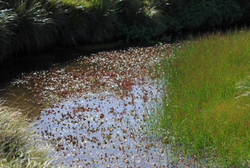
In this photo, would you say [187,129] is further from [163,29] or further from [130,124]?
[163,29]

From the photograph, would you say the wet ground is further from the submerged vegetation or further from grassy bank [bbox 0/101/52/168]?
the submerged vegetation

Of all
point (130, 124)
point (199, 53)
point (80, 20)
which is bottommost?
point (130, 124)

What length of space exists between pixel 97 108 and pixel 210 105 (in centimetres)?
268

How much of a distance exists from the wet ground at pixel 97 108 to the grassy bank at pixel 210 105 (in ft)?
1.40

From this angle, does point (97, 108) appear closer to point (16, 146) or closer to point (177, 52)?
point (16, 146)

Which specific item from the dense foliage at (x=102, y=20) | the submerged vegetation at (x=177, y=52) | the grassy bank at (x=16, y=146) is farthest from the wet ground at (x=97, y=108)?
the dense foliage at (x=102, y=20)

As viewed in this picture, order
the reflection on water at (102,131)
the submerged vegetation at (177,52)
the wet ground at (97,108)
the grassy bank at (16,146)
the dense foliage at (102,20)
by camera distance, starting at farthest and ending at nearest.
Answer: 1. the dense foliage at (102,20)
2. the wet ground at (97,108)
3. the reflection on water at (102,131)
4. the submerged vegetation at (177,52)
5. the grassy bank at (16,146)

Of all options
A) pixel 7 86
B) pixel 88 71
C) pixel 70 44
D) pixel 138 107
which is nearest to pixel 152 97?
pixel 138 107

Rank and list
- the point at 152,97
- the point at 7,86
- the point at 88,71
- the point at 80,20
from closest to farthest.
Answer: the point at 152,97 → the point at 7,86 → the point at 88,71 → the point at 80,20

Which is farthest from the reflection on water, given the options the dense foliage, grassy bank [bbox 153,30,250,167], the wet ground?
the dense foliage

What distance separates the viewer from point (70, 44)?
13047 millimetres

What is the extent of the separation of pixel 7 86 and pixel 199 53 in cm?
600

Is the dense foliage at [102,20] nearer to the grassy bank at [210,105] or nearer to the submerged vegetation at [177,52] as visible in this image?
the submerged vegetation at [177,52]

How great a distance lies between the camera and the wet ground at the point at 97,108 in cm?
524
